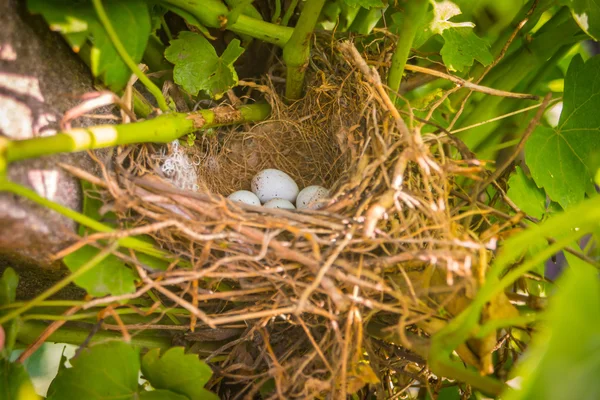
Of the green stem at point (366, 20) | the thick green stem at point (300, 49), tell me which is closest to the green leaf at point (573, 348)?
the thick green stem at point (300, 49)

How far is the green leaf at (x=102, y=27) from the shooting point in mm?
781

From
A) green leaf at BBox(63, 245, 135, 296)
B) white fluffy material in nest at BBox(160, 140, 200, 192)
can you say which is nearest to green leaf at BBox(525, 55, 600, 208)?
white fluffy material in nest at BBox(160, 140, 200, 192)

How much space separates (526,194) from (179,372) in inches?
29.9

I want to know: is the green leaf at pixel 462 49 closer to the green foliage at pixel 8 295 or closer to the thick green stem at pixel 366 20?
the thick green stem at pixel 366 20

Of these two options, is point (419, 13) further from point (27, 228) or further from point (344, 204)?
point (27, 228)

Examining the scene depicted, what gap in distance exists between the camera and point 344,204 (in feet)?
2.77

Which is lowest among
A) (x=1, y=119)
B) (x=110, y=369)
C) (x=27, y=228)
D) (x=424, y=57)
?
(x=110, y=369)

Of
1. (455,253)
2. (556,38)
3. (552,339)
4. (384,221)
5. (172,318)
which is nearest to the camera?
(552,339)

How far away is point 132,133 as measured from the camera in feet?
2.67

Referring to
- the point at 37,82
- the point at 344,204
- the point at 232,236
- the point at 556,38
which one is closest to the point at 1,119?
the point at 37,82

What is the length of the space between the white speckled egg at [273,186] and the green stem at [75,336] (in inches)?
14.2

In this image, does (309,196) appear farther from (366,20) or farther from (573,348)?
(573,348)

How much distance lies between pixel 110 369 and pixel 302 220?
41cm

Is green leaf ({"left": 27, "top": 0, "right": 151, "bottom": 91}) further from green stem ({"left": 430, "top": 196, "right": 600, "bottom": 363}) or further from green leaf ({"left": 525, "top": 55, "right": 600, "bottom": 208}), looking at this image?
green leaf ({"left": 525, "top": 55, "right": 600, "bottom": 208})
